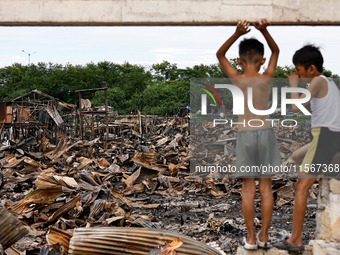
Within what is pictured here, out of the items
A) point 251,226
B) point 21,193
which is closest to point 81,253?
point 251,226

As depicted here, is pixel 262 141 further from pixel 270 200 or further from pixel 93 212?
pixel 93 212

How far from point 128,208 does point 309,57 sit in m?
5.00

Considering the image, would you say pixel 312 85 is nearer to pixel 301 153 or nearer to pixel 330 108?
pixel 330 108

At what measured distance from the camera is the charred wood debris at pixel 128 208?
341cm

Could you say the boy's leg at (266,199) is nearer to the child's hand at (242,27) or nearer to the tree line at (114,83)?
the child's hand at (242,27)

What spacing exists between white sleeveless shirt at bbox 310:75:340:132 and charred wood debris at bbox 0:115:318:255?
1.65m

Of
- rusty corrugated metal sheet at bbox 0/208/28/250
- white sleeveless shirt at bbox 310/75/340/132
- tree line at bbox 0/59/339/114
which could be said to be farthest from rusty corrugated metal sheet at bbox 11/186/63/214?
tree line at bbox 0/59/339/114

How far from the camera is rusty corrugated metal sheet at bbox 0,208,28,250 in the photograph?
12.2ft

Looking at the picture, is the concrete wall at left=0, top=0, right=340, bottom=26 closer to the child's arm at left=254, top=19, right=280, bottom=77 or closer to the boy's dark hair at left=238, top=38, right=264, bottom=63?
the child's arm at left=254, top=19, right=280, bottom=77

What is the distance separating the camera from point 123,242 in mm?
3330

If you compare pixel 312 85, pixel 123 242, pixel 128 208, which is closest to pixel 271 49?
pixel 312 85

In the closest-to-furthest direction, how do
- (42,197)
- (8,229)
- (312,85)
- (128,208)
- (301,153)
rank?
(312,85)
(301,153)
(8,229)
(42,197)
(128,208)

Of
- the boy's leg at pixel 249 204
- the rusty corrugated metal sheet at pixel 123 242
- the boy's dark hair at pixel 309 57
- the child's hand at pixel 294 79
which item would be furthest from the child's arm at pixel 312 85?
the rusty corrugated metal sheet at pixel 123 242

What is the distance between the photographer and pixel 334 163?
127 inches
